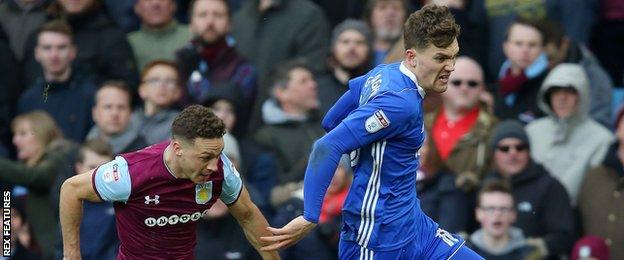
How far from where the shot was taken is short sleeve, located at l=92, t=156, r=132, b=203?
9.25m

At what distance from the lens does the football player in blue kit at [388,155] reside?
8.85 meters

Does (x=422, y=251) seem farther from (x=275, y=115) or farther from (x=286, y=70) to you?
(x=286, y=70)

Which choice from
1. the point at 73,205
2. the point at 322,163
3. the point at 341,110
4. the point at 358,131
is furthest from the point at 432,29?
the point at 73,205

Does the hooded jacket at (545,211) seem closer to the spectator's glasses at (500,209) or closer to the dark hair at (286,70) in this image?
the spectator's glasses at (500,209)

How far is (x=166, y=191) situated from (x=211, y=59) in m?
4.23

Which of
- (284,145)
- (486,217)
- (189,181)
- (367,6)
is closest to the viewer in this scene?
(189,181)

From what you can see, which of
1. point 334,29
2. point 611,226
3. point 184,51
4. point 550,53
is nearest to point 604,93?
point 550,53

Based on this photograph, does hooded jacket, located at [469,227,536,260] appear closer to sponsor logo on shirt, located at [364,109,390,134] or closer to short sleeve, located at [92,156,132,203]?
sponsor logo on shirt, located at [364,109,390,134]

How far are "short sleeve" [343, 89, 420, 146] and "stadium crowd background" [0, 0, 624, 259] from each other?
10.9 ft

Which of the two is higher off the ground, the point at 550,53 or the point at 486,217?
the point at 550,53

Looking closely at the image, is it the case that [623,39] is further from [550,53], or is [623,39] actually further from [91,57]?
[91,57]

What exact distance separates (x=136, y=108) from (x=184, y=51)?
28.7 inches

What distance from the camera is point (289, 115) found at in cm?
1300

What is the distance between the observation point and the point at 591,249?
12.1 meters
